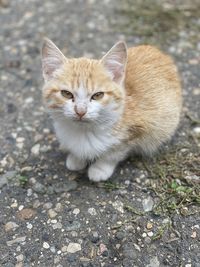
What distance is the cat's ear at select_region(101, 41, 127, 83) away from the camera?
8.30 ft

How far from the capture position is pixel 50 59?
262 cm

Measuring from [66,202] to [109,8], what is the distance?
2.63 metres

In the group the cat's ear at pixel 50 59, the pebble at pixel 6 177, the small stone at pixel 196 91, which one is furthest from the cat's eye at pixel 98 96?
the small stone at pixel 196 91

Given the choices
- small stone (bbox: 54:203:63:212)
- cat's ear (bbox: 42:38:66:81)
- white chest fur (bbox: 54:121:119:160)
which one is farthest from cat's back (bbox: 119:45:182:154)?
small stone (bbox: 54:203:63:212)

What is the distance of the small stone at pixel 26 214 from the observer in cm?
280

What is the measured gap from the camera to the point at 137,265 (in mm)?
2488

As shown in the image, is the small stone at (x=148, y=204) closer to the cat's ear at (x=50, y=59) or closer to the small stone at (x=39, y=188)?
the small stone at (x=39, y=188)

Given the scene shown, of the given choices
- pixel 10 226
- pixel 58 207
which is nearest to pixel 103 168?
pixel 58 207

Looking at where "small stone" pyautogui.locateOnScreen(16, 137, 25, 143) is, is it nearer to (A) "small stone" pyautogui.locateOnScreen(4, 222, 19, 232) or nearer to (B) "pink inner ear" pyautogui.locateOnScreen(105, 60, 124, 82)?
(A) "small stone" pyautogui.locateOnScreen(4, 222, 19, 232)

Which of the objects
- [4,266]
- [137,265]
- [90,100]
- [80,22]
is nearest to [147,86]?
[90,100]

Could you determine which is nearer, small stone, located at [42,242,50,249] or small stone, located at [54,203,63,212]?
small stone, located at [42,242,50,249]

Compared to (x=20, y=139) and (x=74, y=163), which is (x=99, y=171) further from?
(x=20, y=139)

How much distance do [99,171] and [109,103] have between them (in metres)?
0.59

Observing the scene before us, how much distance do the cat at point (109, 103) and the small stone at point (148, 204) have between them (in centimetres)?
31
